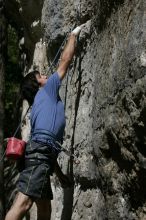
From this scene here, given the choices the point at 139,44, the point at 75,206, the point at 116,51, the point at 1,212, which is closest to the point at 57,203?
the point at 75,206

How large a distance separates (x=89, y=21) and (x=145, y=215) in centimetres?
234

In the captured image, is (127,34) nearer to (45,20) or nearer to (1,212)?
(45,20)

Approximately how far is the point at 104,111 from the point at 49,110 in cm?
76

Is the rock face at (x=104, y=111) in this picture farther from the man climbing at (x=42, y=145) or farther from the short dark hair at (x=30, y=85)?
the short dark hair at (x=30, y=85)

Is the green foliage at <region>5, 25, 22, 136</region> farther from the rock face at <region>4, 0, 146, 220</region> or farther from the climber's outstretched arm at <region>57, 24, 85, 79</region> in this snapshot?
the climber's outstretched arm at <region>57, 24, 85, 79</region>

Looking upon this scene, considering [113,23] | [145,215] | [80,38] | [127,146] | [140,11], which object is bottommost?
[145,215]

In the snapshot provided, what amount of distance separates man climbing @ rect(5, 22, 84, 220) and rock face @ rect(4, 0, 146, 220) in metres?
0.32

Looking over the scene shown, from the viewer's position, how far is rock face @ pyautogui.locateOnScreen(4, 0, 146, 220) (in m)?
3.97

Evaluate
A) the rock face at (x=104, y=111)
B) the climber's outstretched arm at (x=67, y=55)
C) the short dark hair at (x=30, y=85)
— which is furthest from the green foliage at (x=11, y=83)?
the climber's outstretched arm at (x=67, y=55)

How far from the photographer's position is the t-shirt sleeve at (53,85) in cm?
511

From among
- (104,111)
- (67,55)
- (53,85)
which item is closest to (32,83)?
(53,85)

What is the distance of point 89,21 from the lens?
18.1 ft

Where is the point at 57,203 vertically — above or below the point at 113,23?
below

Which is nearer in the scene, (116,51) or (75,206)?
(116,51)
